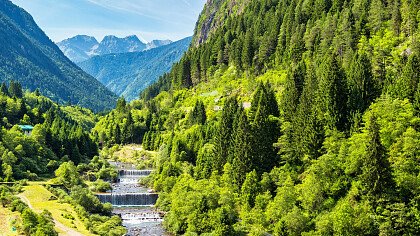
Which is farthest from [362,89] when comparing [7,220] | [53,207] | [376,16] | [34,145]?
[34,145]

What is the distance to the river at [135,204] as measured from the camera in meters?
85.3

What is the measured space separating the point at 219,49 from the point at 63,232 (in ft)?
464

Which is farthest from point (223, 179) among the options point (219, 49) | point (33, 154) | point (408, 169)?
point (219, 49)

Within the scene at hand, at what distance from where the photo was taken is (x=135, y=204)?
10594cm

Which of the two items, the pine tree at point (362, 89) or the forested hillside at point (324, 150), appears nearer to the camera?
the forested hillside at point (324, 150)

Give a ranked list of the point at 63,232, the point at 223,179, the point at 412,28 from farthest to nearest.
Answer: the point at 412,28 < the point at 223,179 < the point at 63,232

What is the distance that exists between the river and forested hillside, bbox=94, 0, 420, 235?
3915 mm

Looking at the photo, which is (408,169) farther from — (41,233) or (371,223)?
(41,233)

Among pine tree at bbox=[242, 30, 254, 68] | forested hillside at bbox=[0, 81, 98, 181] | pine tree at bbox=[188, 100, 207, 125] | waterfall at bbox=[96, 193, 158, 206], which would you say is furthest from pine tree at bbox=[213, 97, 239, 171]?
pine tree at bbox=[242, 30, 254, 68]

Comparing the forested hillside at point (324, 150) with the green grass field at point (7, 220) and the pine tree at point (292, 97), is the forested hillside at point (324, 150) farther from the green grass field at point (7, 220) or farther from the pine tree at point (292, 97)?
the green grass field at point (7, 220)

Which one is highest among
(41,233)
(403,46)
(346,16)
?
(346,16)

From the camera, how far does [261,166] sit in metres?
87.6

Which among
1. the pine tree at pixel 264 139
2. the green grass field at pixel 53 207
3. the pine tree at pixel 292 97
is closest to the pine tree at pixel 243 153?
the pine tree at pixel 264 139

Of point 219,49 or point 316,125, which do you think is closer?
point 316,125
